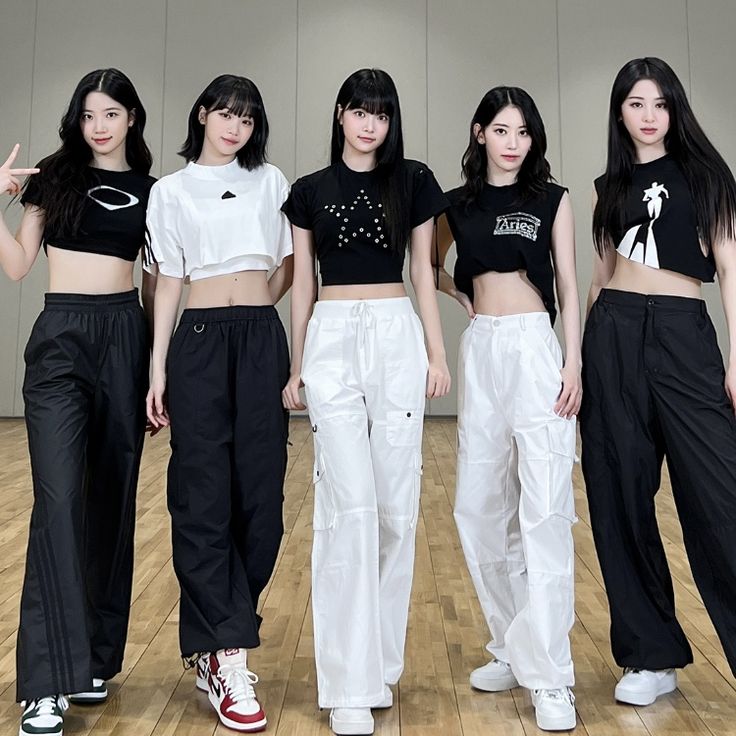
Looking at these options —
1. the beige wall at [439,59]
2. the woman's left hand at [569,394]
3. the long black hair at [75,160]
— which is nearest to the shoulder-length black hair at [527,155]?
the woman's left hand at [569,394]

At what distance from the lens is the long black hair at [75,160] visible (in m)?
2.01

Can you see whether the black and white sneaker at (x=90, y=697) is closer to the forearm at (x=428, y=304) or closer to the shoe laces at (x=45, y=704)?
the shoe laces at (x=45, y=704)

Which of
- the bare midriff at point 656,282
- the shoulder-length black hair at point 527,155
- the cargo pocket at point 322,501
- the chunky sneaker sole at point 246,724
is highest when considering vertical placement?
the shoulder-length black hair at point 527,155

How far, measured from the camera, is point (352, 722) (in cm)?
181

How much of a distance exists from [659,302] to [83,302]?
4.57 ft

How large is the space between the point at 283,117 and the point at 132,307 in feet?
23.0

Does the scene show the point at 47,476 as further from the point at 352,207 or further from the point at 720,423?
the point at 720,423

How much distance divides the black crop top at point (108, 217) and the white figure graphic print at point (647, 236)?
3.99ft

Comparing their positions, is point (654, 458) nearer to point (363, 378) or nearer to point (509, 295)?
point (509, 295)

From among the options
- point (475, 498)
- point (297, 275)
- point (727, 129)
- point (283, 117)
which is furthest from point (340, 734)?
point (727, 129)

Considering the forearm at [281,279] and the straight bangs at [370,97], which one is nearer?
the straight bangs at [370,97]

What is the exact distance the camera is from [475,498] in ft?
6.77

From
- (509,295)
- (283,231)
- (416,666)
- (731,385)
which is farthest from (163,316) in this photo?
(731,385)

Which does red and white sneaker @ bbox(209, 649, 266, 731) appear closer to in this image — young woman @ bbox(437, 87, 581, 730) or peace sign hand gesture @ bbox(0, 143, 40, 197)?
young woman @ bbox(437, 87, 581, 730)
